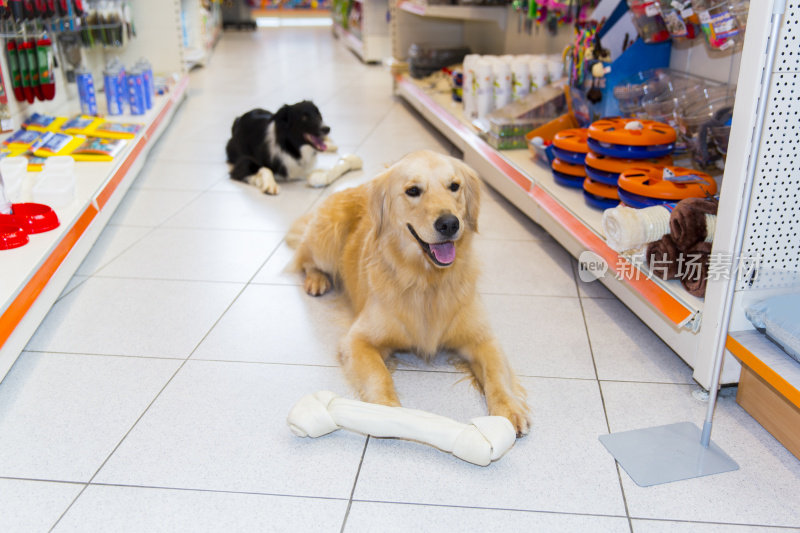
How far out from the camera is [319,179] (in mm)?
4340

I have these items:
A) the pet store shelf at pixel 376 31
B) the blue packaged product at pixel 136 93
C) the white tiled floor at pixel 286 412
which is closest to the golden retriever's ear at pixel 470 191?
the white tiled floor at pixel 286 412

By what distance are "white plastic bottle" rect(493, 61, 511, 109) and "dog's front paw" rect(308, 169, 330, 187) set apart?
4.15 ft

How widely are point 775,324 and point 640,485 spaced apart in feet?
2.00

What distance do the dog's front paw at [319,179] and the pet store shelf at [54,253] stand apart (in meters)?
1.10

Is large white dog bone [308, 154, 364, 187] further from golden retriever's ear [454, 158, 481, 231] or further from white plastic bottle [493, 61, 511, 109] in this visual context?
golden retriever's ear [454, 158, 481, 231]

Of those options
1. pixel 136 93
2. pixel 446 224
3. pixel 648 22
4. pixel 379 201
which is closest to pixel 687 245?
pixel 446 224

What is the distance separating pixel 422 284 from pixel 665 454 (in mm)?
879

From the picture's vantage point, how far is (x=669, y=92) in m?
3.31

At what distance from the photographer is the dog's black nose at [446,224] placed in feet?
6.49

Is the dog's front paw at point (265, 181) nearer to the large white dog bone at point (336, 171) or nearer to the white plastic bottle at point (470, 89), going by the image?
the large white dog bone at point (336, 171)

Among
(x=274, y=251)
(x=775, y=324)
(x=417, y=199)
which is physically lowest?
(x=274, y=251)

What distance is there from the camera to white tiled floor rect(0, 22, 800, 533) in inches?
63.7

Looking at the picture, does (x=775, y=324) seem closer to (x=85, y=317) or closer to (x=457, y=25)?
(x=85, y=317)

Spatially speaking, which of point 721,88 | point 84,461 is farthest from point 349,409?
point 721,88
